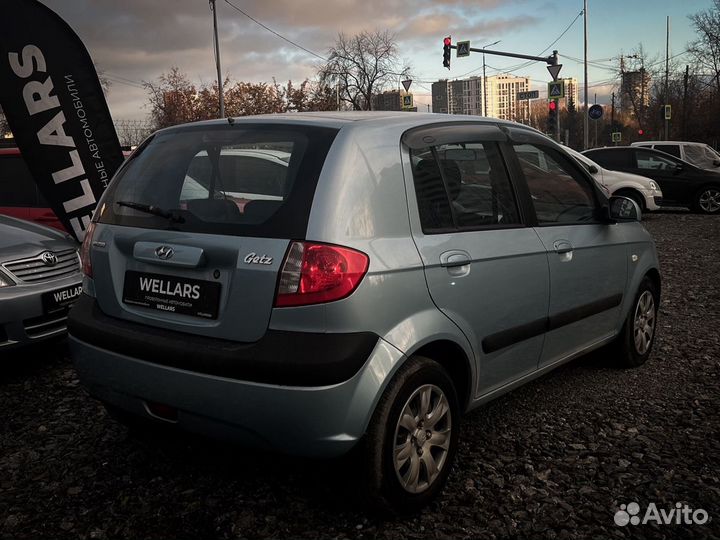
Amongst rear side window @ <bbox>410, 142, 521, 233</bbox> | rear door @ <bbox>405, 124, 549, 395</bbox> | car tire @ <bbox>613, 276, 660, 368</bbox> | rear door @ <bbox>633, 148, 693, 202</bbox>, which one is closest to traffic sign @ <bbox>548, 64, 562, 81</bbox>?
rear door @ <bbox>633, 148, 693, 202</bbox>

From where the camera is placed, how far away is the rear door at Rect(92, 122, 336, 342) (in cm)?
251

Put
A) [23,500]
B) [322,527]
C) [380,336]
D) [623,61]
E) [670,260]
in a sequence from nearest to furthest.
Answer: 1. [380,336]
2. [322,527]
3. [23,500]
4. [670,260]
5. [623,61]

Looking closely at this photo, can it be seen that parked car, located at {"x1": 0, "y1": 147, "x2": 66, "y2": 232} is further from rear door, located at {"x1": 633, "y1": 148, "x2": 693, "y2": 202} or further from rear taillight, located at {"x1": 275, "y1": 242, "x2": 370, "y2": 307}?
rear door, located at {"x1": 633, "y1": 148, "x2": 693, "y2": 202}

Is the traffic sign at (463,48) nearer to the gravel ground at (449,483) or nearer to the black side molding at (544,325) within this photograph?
the gravel ground at (449,483)

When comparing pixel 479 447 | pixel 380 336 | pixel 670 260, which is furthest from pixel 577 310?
pixel 670 260

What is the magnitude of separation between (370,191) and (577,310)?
1.72m

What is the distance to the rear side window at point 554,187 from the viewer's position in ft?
11.9

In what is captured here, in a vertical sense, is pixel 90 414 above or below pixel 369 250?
below

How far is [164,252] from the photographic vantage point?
2.72m

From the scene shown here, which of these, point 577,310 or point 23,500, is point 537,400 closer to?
point 577,310

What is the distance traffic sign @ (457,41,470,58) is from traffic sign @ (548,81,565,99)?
330 centimetres

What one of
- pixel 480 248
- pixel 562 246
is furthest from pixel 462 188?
pixel 562 246

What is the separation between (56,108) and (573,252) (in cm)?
489

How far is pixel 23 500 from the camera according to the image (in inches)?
117
